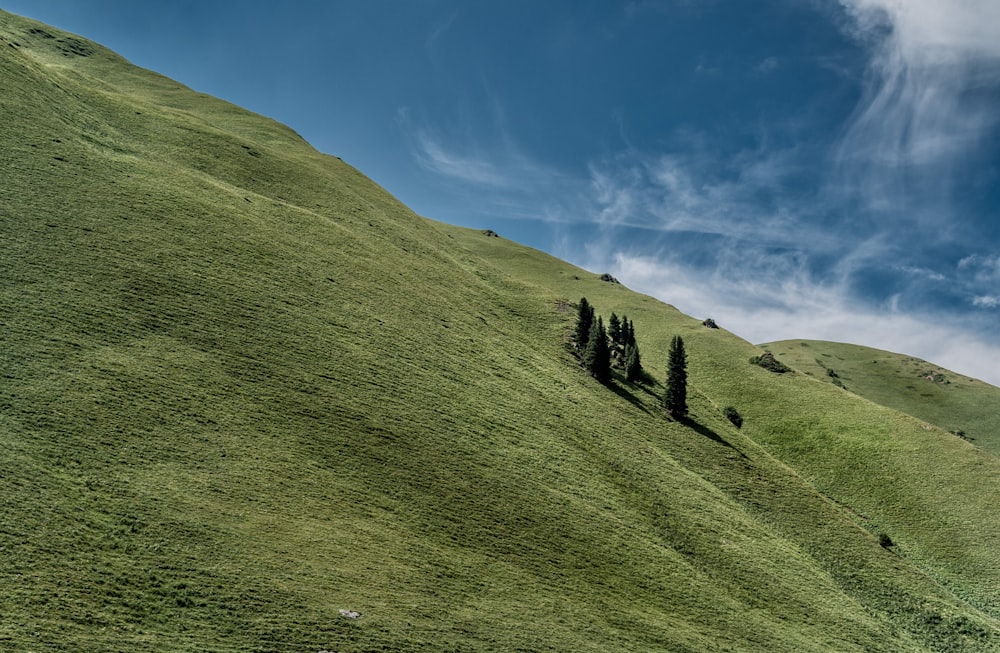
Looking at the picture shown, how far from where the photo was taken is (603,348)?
78.4 m

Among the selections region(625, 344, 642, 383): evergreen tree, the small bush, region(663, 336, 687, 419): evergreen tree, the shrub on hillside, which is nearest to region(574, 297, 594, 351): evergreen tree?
region(625, 344, 642, 383): evergreen tree

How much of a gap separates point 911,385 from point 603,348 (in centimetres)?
12431

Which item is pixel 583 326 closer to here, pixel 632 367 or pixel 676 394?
pixel 632 367

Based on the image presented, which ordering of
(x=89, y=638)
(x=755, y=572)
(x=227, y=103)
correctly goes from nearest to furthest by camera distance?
(x=89, y=638) → (x=755, y=572) → (x=227, y=103)

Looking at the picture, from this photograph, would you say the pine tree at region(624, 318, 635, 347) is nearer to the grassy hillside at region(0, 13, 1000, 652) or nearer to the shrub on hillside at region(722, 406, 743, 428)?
the grassy hillside at region(0, 13, 1000, 652)

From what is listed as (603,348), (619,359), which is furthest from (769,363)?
(603,348)

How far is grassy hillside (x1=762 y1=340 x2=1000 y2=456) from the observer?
12288cm

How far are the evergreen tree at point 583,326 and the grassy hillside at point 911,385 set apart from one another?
90.9m

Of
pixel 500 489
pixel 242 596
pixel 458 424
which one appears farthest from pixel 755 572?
pixel 242 596

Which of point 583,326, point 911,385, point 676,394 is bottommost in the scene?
point 676,394

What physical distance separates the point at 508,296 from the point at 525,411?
4371 cm

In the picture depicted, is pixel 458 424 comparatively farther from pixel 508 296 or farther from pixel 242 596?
pixel 508 296

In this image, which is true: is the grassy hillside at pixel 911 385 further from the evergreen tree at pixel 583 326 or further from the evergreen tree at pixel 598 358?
the evergreen tree at pixel 598 358

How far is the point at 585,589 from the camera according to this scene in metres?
36.6
